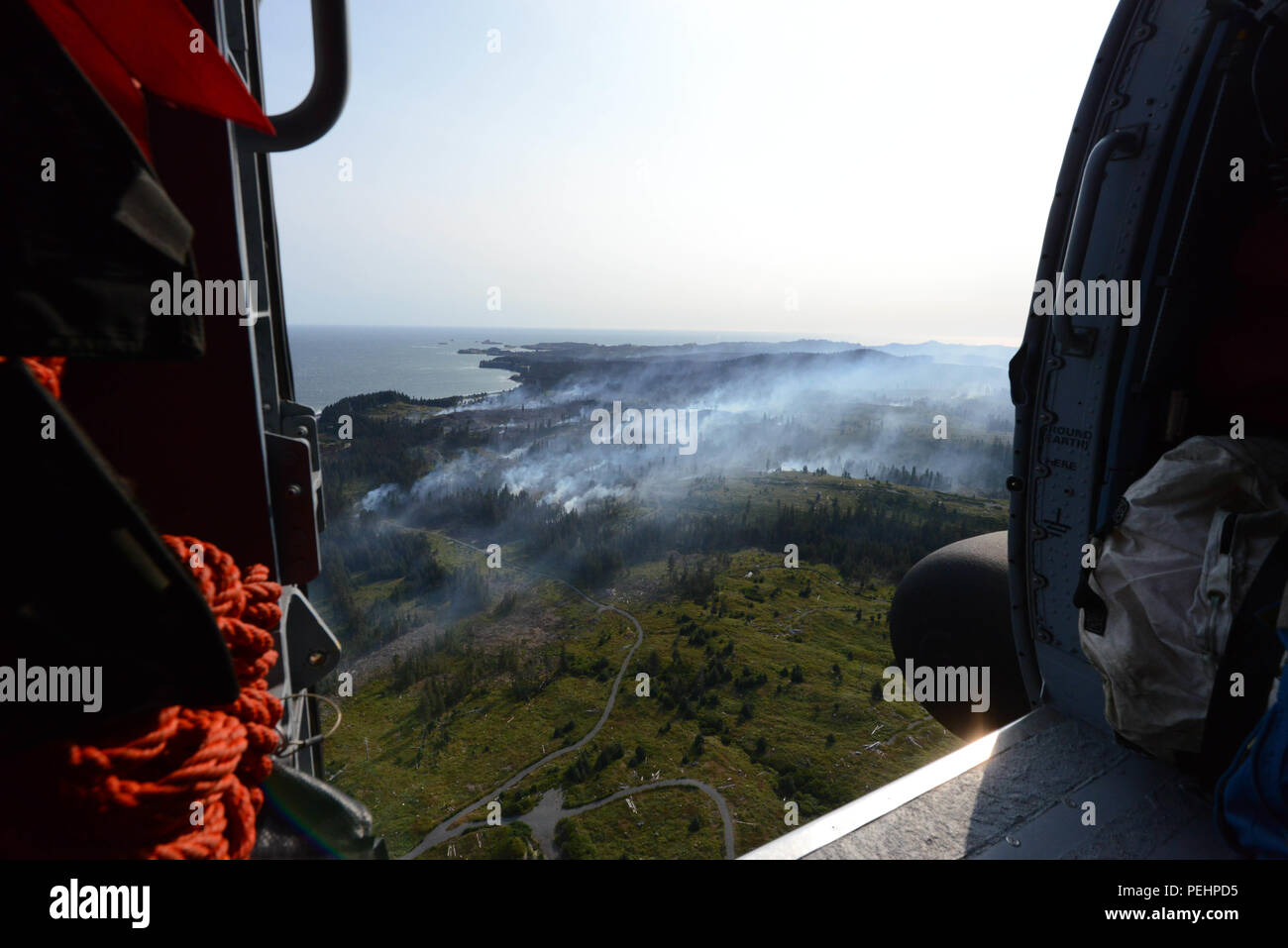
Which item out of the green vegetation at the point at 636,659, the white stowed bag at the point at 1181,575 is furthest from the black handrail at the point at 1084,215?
the green vegetation at the point at 636,659

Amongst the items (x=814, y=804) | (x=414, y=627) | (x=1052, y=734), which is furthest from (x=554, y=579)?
(x=1052, y=734)
